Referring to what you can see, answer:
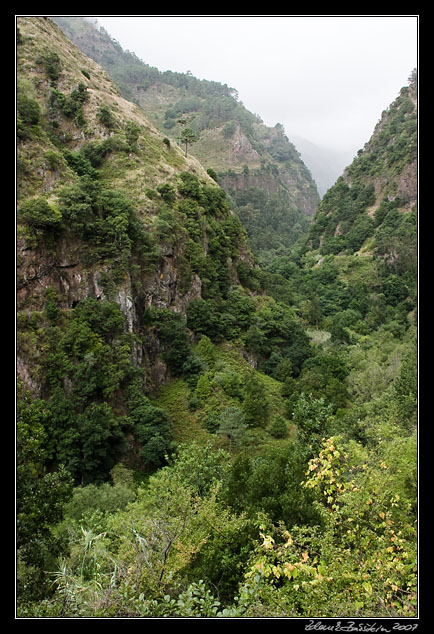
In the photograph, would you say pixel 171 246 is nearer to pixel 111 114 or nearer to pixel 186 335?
pixel 186 335

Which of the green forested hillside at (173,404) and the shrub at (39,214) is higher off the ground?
the shrub at (39,214)

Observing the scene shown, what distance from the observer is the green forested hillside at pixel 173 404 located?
23.8 feet

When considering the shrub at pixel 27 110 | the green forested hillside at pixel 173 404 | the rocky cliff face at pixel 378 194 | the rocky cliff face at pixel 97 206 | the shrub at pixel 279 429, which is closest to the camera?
the green forested hillside at pixel 173 404

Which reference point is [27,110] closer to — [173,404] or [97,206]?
[97,206]

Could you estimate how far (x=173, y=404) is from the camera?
30969 millimetres

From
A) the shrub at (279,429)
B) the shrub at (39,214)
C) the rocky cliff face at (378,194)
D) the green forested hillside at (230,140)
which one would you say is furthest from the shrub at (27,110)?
the green forested hillside at (230,140)

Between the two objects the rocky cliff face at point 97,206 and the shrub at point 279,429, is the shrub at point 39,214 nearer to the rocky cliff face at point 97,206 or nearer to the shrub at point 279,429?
the rocky cliff face at point 97,206

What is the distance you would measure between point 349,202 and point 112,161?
67.7 metres

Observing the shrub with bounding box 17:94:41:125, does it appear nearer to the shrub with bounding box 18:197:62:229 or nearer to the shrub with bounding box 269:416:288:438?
the shrub with bounding box 18:197:62:229

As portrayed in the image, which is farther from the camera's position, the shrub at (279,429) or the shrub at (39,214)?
the shrub at (279,429)

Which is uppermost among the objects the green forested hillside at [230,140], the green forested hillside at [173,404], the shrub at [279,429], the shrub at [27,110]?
the green forested hillside at [230,140]

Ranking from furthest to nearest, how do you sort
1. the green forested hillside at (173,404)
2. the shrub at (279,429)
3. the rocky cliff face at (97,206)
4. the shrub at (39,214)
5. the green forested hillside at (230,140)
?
the green forested hillside at (230,140)
the shrub at (279,429)
the rocky cliff face at (97,206)
the shrub at (39,214)
the green forested hillside at (173,404)

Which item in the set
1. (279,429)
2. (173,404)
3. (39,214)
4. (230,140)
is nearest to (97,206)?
(39,214)

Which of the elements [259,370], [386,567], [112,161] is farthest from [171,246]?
[386,567]
